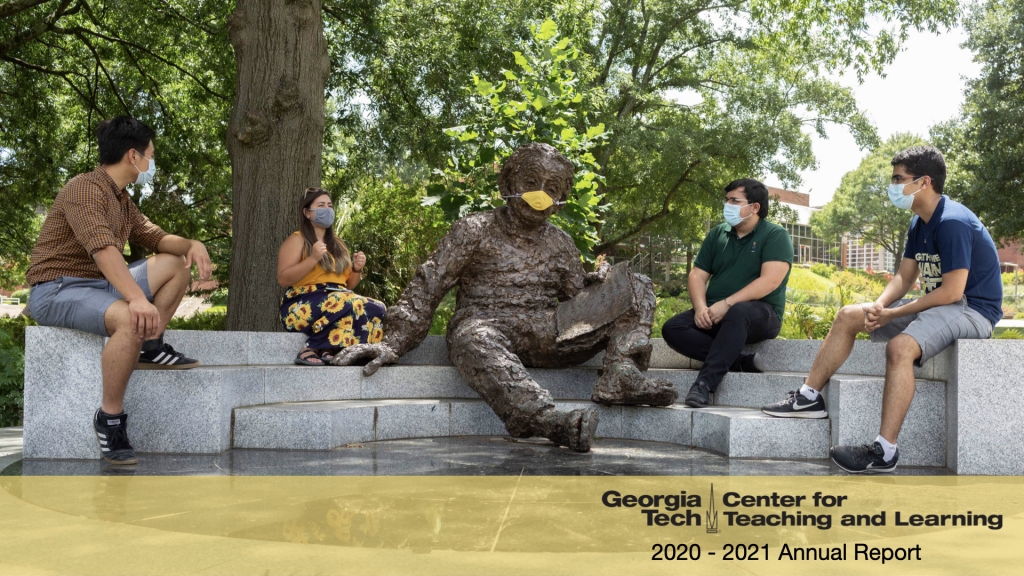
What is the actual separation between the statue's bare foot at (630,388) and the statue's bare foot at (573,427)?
0.59 metres

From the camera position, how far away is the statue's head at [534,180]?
5.73m

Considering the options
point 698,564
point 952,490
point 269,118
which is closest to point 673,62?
point 269,118

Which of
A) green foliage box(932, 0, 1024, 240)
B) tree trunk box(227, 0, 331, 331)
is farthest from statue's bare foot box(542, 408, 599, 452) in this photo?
green foliage box(932, 0, 1024, 240)

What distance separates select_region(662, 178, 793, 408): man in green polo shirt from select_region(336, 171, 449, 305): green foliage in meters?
8.45

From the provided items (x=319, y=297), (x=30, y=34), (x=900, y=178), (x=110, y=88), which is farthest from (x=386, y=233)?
(x=900, y=178)

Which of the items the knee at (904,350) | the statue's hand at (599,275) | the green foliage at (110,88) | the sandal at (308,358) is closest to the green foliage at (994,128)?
the green foliage at (110,88)

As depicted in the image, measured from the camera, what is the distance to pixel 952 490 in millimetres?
3869

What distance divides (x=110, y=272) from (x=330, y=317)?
189cm

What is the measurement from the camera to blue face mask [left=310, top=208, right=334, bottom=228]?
5911 mm

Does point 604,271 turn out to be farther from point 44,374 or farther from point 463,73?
point 463,73

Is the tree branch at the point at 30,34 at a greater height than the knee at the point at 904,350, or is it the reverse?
the tree branch at the point at 30,34

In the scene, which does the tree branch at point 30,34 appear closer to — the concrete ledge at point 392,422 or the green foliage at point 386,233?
the green foliage at point 386,233

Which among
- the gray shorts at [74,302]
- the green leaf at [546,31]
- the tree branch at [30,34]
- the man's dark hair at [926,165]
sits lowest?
the gray shorts at [74,302]

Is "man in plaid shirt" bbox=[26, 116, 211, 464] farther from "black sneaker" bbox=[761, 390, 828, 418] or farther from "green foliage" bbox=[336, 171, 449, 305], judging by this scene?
"green foliage" bbox=[336, 171, 449, 305]
